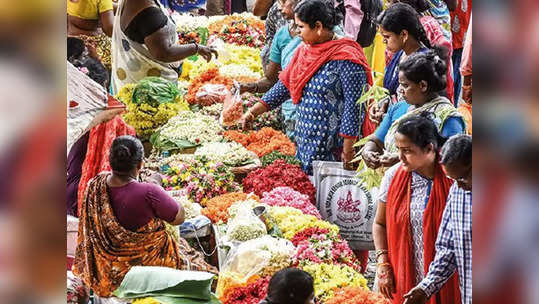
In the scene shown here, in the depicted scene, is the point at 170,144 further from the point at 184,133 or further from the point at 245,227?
the point at 245,227

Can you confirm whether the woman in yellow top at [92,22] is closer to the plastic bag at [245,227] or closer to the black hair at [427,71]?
the plastic bag at [245,227]

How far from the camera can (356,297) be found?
363 centimetres

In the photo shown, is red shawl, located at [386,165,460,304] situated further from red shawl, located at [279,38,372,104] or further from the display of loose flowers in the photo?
the display of loose flowers

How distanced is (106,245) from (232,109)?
2589 mm

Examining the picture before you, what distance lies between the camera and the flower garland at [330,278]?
3900mm

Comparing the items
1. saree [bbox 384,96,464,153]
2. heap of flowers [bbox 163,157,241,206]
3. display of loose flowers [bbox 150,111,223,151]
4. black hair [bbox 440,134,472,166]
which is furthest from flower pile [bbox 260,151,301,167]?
black hair [bbox 440,134,472,166]

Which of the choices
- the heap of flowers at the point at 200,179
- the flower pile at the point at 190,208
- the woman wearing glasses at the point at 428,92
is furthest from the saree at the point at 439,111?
the heap of flowers at the point at 200,179

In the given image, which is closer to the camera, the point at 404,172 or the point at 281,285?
the point at 281,285

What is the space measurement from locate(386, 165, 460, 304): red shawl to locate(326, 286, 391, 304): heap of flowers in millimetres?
135

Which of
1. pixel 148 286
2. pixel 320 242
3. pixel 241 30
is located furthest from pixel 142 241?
pixel 241 30
